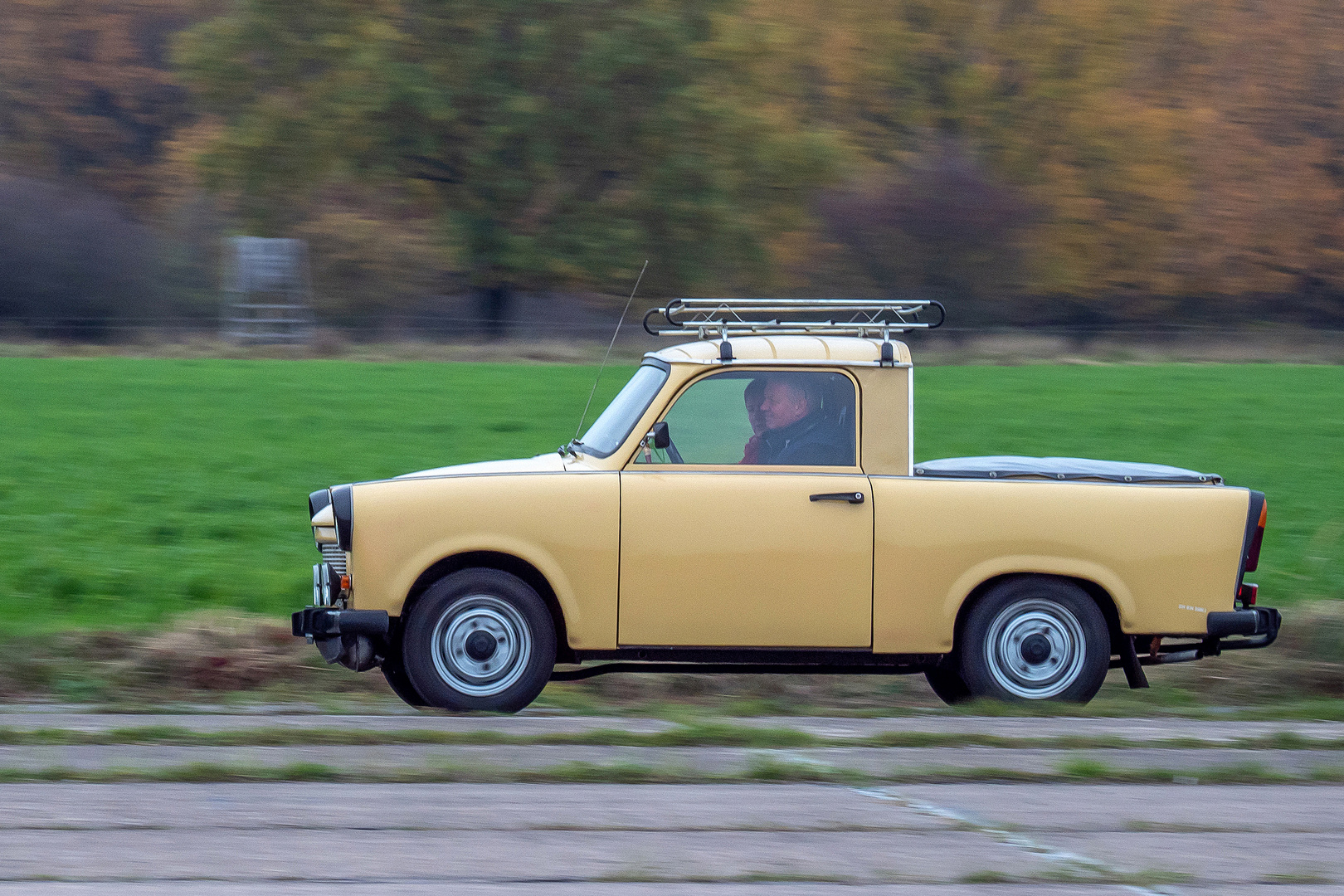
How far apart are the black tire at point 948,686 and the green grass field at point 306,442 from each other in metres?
3.23

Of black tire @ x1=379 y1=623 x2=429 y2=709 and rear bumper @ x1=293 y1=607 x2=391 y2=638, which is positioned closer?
rear bumper @ x1=293 y1=607 x2=391 y2=638

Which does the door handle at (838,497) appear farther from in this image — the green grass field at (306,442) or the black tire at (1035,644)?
the green grass field at (306,442)

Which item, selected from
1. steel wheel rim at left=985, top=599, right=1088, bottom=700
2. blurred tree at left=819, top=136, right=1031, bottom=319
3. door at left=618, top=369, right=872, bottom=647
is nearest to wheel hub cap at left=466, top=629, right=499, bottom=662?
door at left=618, top=369, right=872, bottom=647

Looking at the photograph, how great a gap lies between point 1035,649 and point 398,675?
2.93 metres

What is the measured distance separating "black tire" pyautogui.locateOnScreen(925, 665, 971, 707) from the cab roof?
1499mm

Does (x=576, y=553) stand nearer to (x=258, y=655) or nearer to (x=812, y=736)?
(x=812, y=736)

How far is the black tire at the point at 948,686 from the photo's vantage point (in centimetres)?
802

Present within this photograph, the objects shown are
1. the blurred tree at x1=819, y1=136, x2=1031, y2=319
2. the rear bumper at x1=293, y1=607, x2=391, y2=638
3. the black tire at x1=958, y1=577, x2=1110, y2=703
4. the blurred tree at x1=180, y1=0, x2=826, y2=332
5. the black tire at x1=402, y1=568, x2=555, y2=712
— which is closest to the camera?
the rear bumper at x1=293, y1=607, x2=391, y2=638

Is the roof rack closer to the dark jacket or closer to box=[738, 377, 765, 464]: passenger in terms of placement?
box=[738, 377, 765, 464]: passenger

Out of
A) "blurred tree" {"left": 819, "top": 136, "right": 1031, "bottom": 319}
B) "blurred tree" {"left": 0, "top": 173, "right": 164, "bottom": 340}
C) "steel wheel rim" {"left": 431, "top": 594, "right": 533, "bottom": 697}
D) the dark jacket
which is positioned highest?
"blurred tree" {"left": 819, "top": 136, "right": 1031, "bottom": 319}

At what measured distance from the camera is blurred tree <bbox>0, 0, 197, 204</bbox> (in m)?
43.3

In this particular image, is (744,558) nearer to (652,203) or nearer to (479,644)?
(479,644)

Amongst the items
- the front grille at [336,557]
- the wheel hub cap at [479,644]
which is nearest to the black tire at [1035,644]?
the wheel hub cap at [479,644]

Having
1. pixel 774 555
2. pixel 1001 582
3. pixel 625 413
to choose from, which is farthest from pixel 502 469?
pixel 1001 582
